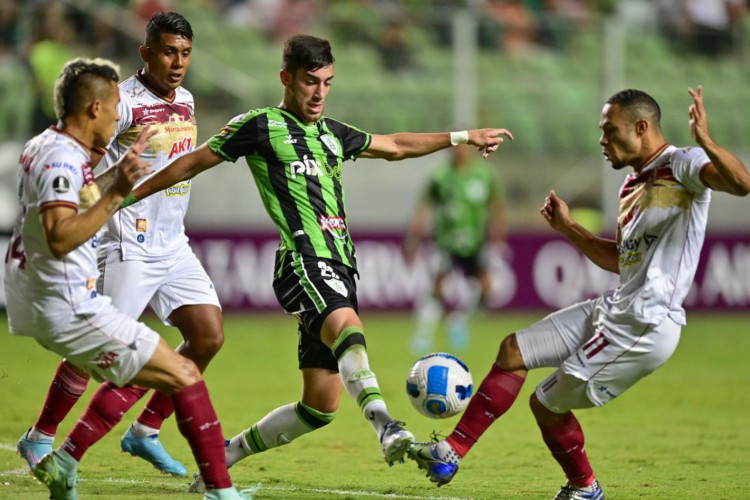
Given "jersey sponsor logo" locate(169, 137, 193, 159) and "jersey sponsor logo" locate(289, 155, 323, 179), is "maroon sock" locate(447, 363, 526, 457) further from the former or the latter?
"jersey sponsor logo" locate(169, 137, 193, 159)

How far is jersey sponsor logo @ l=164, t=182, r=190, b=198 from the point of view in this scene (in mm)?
6660

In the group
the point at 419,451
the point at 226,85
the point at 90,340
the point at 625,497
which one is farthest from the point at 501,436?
the point at 226,85

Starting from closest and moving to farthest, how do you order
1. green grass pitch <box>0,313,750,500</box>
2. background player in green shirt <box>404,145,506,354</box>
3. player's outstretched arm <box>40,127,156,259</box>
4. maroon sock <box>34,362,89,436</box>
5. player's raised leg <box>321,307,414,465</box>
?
player's outstretched arm <box>40,127,156,259</box> → player's raised leg <box>321,307,414,465</box> → green grass pitch <box>0,313,750,500</box> → maroon sock <box>34,362,89,436</box> → background player in green shirt <box>404,145,506,354</box>

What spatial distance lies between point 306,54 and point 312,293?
1.30m

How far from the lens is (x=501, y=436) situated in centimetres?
849

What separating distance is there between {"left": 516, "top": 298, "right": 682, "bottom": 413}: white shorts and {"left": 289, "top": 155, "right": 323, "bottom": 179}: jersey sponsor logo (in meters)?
1.49

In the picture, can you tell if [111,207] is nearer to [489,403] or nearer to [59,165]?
[59,165]

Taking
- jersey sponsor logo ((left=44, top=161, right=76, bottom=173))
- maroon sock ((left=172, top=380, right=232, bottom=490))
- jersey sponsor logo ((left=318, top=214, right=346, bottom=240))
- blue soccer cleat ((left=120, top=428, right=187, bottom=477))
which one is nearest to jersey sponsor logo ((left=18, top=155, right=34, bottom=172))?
jersey sponsor logo ((left=44, top=161, right=76, bottom=173))

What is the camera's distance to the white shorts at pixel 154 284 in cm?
651

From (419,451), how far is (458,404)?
462mm

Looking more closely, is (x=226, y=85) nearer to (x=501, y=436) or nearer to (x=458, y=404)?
(x=501, y=436)

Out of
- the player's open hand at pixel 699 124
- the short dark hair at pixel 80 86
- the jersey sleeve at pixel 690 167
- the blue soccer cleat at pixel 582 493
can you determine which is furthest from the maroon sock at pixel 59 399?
the player's open hand at pixel 699 124

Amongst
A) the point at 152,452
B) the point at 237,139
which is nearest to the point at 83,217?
the point at 237,139

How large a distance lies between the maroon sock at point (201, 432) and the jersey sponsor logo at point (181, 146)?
1908mm
